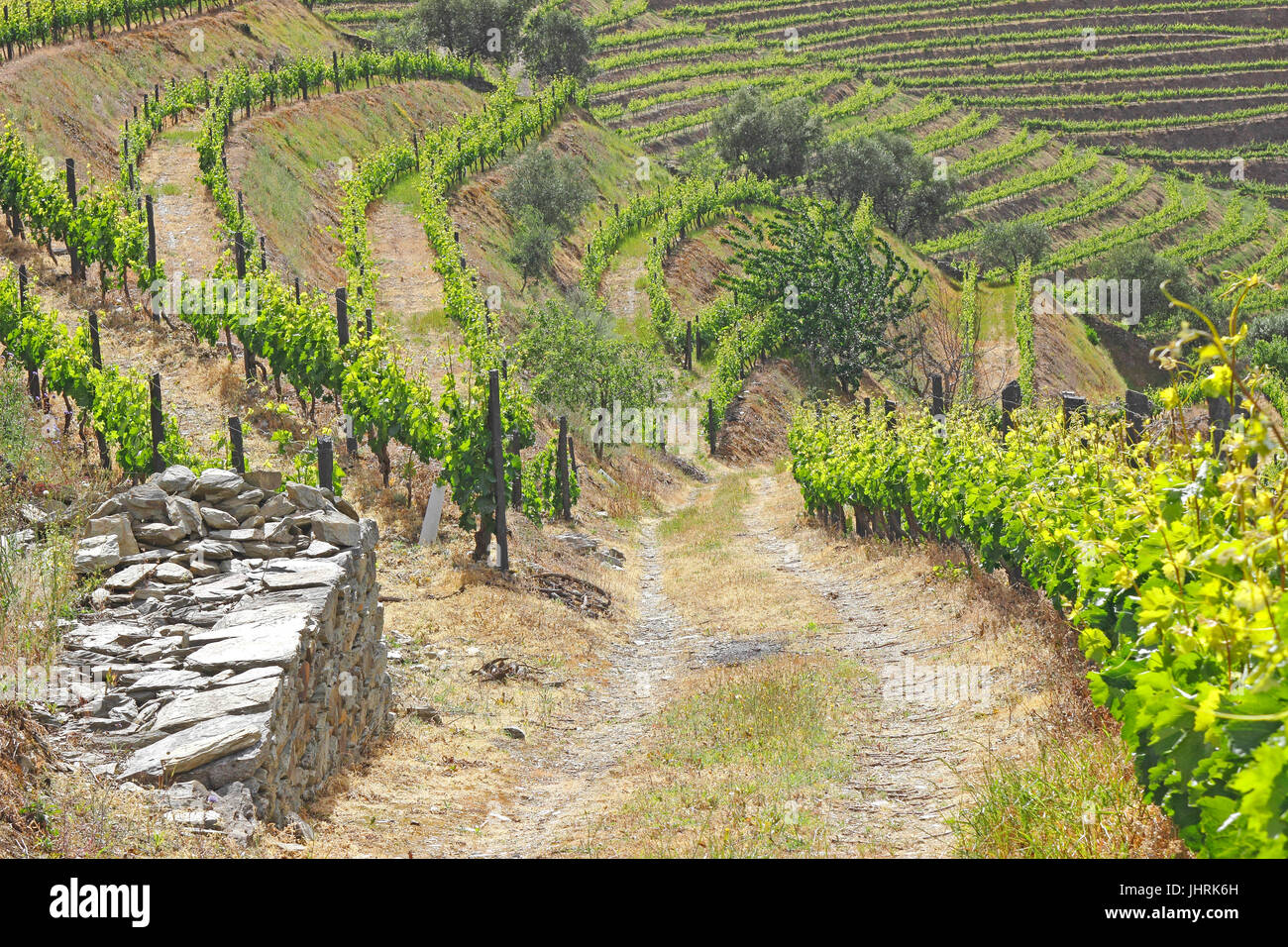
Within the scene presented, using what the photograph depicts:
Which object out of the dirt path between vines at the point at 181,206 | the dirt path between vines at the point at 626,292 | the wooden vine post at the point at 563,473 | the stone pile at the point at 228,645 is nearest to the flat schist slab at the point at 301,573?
the stone pile at the point at 228,645

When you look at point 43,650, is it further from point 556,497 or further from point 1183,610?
point 556,497

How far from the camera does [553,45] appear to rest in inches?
2783

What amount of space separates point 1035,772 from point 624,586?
12107 millimetres

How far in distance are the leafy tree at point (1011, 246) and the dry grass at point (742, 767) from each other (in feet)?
203

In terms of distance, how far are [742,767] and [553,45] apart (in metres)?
69.6

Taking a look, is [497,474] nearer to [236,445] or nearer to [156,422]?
[236,445]

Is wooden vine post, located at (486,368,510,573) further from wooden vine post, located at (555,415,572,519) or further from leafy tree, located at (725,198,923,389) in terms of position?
leafy tree, located at (725,198,923,389)

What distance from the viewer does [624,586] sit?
17.9 meters

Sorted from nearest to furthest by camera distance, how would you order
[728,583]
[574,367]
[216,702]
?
[216,702] < [728,583] < [574,367]

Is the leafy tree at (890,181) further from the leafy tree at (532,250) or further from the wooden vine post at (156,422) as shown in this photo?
the wooden vine post at (156,422)

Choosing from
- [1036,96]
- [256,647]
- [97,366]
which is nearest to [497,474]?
[97,366]

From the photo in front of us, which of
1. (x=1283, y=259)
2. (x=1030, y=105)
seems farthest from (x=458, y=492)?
(x=1030, y=105)

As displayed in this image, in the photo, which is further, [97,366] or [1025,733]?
[97,366]

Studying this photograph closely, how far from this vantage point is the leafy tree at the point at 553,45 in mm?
70375
